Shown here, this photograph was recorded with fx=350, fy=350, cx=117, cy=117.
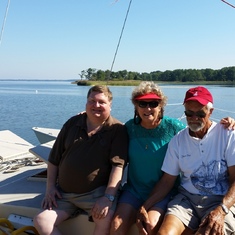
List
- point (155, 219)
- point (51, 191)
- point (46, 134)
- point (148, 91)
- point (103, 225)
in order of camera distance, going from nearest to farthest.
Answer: point (155, 219) < point (103, 225) < point (148, 91) < point (51, 191) < point (46, 134)

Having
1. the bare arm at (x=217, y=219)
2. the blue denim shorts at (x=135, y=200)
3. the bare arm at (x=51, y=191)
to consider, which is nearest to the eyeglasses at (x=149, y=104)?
the blue denim shorts at (x=135, y=200)

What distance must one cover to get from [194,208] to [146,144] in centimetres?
63

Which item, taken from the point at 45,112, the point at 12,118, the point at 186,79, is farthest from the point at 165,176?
the point at 186,79

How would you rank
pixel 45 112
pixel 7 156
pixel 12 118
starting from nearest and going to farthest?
pixel 7 156 < pixel 12 118 < pixel 45 112

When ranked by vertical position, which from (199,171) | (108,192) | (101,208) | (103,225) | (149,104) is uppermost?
(149,104)

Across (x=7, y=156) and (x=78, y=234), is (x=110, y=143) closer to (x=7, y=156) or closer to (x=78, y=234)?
(x=78, y=234)

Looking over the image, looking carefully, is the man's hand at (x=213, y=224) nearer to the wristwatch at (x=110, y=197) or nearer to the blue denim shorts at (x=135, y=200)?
the blue denim shorts at (x=135, y=200)

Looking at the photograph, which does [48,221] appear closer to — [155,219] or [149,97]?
[155,219]

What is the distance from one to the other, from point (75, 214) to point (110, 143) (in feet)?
2.27

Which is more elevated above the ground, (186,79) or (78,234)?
(186,79)

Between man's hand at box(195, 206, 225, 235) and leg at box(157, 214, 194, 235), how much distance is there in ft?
0.40

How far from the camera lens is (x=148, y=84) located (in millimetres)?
2992

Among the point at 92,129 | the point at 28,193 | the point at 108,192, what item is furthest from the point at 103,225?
the point at 28,193

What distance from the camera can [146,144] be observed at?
2881 mm
